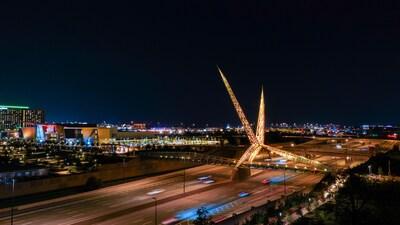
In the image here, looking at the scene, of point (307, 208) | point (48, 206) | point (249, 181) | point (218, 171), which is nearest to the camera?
point (307, 208)

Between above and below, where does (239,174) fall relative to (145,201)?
above

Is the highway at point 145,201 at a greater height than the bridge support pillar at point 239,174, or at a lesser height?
lesser

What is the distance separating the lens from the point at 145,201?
58.2m

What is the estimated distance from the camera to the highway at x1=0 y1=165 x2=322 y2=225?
48.7 m

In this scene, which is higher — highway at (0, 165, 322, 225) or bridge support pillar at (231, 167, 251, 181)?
bridge support pillar at (231, 167, 251, 181)

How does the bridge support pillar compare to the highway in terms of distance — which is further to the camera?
the bridge support pillar

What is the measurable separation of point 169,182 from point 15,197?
2608 cm

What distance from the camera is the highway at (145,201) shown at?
48688 millimetres

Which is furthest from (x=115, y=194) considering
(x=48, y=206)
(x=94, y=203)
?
(x=48, y=206)

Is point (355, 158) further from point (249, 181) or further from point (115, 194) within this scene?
point (115, 194)

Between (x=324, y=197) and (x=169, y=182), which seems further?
(x=169, y=182)

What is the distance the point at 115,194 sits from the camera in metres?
63.8

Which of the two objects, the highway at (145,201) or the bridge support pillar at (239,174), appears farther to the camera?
the bridge support pillar at (239,174)

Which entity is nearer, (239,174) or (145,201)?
(145,201)
